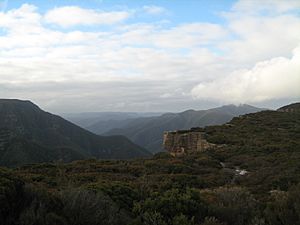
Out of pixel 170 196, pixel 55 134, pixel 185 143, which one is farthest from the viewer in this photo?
pixel 55 134

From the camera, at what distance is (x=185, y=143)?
39.4m

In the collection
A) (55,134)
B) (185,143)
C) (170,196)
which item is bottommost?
(55,134)

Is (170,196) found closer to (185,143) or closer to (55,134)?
(185,143)

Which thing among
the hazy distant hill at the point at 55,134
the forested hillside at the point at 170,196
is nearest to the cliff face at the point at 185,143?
the forested hillside at the point at 170,196

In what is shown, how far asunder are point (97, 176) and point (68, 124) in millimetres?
138028

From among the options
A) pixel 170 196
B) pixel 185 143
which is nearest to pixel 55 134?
pixel 185 143

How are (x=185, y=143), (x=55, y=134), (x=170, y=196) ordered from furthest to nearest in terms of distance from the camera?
(x=55, y=134), (x=185, y=143), (x=170, y=196)

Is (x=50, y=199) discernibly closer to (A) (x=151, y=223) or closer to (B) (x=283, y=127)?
(A) (x=151, y=223)

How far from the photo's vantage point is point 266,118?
172 feet

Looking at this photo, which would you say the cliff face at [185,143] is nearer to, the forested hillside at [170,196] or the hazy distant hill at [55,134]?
the forested hillside at [170,196]

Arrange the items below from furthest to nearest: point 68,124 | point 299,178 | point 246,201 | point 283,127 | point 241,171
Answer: point 68,124 < point 283,127 < point 241,171 < point 299,178 < point 246,201

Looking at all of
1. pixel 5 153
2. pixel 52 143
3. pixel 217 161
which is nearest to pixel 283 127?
pixel 217 161

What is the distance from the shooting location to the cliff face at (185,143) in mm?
38031

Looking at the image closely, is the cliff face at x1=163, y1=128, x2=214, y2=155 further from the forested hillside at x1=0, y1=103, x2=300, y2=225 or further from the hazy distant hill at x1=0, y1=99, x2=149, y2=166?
the hazy distant hill at x1=0, y1=99, x2=149, y2=166
